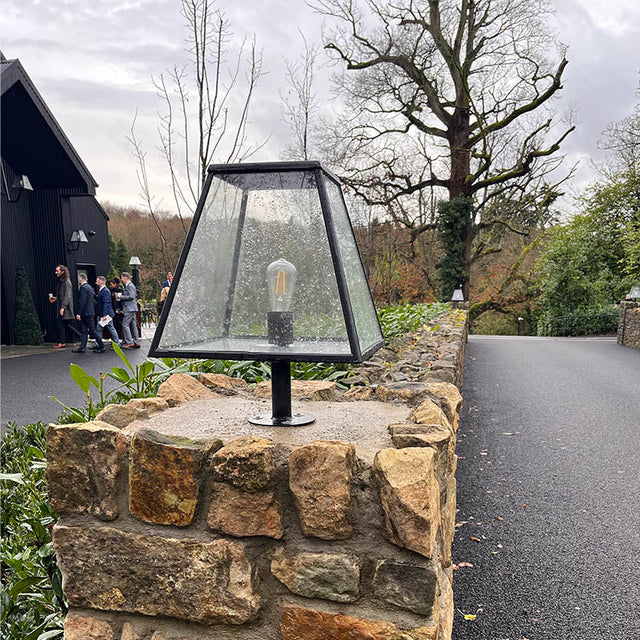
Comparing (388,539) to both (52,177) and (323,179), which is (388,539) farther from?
(52,177)

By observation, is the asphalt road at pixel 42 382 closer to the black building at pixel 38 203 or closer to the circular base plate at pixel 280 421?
the black building at pixel 38 203

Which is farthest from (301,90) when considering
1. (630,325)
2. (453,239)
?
(453,239)

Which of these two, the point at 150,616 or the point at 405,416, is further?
the point at 405,416

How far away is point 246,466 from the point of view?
129 cm

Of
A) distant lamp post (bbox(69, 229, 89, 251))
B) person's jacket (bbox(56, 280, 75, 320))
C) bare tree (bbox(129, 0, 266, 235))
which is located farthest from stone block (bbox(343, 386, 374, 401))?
distant lamp post (bbox(69, 229, 89, 251))

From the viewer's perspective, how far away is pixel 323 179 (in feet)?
4.78

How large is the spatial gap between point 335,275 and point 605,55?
53.1 ft

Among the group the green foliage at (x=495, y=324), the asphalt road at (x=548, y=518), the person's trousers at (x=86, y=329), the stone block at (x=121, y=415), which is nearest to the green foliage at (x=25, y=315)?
the person's trousers at (x=86, y=329)

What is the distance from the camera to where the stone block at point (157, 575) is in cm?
129

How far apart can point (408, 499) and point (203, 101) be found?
14.4ft

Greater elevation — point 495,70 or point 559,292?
point 495,70

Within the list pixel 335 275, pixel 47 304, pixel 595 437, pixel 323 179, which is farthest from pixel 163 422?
pixel 47 304

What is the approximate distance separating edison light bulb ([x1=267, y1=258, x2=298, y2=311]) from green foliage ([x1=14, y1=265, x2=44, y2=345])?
487 inches

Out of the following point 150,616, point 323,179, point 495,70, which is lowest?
point 150,616
